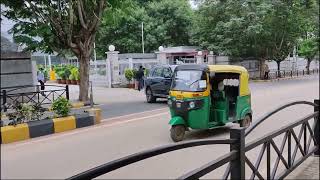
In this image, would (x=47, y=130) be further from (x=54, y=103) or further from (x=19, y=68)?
(x=19, y=68)

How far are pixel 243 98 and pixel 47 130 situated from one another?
4071mm

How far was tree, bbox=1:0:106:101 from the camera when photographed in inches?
485

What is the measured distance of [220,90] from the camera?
792cm

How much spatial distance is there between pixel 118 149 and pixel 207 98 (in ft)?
6.10

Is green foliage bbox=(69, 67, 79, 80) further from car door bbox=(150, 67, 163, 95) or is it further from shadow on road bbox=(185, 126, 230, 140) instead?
shadow on road bbox=(185, 126, 230, 140)

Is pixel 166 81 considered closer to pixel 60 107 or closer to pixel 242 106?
pixel 60 107

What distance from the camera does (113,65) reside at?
2141cm

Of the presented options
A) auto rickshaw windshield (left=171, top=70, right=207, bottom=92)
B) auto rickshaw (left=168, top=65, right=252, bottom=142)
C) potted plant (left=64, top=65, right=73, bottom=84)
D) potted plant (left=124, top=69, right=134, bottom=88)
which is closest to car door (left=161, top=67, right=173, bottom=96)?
auto rickshaw (left=168, top=65, right=252, bottom=142)

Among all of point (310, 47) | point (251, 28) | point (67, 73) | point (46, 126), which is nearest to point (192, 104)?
point (46, 126)

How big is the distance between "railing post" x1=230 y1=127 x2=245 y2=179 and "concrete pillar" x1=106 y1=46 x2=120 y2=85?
61.8ft

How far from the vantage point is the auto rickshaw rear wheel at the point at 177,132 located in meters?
7.40

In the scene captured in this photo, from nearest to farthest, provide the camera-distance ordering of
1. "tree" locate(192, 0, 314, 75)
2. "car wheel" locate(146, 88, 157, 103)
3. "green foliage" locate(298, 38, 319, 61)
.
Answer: "green foliage" locate(298, 38, 319, 61) → "car wheel" locate(146, 88, 157, 103) → "tree" locate(192, 0, 314, 75)

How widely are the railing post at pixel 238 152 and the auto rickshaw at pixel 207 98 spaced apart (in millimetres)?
4626

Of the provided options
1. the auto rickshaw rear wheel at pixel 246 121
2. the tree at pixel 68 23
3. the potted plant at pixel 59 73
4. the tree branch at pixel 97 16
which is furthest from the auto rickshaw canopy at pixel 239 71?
the potted plant at pixel 59 73
